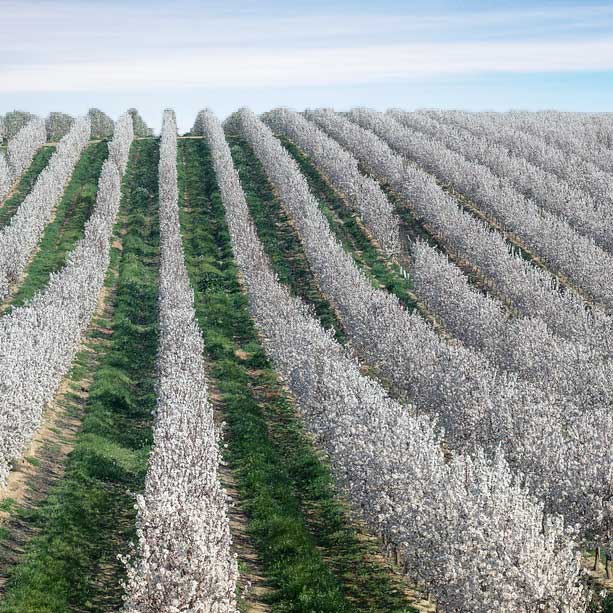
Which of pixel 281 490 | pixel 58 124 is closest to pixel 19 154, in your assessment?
pixel 58 124

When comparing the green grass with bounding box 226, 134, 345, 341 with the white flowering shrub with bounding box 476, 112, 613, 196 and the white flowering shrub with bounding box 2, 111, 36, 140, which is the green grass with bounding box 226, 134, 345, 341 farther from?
the white flowering shrub with bounding box 2, 111, 36, 140

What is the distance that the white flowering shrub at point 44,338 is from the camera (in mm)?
Result: 43375

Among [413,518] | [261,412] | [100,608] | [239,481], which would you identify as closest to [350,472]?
[413,518]

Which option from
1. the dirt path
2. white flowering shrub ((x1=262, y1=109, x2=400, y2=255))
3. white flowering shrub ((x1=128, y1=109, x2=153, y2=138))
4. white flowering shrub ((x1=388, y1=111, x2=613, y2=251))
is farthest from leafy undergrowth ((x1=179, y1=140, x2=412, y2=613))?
white flowering shrub ((x1=128, y1=109, x2=153, y2=138))

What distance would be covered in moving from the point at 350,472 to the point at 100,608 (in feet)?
38.5

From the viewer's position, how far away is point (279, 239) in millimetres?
94000

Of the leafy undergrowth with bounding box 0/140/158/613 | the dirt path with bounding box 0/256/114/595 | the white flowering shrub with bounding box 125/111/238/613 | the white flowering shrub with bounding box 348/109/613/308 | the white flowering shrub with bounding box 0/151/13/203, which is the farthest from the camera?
the white flowering shrub with bounding box 0/151/13/203

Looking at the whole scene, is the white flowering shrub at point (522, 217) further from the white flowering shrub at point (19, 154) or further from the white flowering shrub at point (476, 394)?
the white flowering shrub at point (19, 154)

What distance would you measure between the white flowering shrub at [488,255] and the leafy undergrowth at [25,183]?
46980 mm

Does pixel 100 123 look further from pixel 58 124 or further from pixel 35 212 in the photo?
pixel 35 212

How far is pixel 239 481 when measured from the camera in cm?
4394

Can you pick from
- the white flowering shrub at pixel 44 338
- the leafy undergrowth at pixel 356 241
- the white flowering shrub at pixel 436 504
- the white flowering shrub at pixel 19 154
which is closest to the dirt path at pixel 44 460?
the white flowering shrub at pixel 44 338

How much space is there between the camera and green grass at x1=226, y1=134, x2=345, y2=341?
75.9 m

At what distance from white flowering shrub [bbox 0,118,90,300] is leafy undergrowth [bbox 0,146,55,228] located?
2.27m
